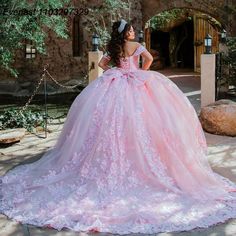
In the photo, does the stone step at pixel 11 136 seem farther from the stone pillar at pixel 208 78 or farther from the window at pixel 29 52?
the window at pixel 29 52

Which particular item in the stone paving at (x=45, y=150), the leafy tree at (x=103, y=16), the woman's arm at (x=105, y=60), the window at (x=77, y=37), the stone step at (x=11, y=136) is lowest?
the stone paving at (x=45, y=150)

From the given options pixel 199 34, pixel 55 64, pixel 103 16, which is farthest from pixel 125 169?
pixel 199 34

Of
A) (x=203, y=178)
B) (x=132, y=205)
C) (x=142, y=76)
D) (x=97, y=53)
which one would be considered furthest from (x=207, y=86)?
(x=132, y=205)

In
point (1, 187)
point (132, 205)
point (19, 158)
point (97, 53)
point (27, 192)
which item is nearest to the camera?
point (132, 205)

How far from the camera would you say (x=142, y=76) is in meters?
4.27

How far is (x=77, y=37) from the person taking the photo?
1466cm

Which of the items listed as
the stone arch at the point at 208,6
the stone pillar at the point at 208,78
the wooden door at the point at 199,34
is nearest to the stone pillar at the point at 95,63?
the stone pillar at the point at 208,78

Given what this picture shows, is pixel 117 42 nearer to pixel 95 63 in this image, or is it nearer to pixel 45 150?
pixel 45 150

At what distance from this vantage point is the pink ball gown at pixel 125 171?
3.14 m

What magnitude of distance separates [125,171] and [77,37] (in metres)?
11.5

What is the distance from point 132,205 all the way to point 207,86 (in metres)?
4.43

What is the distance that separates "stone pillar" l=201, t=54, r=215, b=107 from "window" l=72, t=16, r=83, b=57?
8066mm

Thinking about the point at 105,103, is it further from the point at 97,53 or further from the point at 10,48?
the point at 10,48

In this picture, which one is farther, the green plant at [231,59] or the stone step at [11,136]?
the green plant at [231,59]
